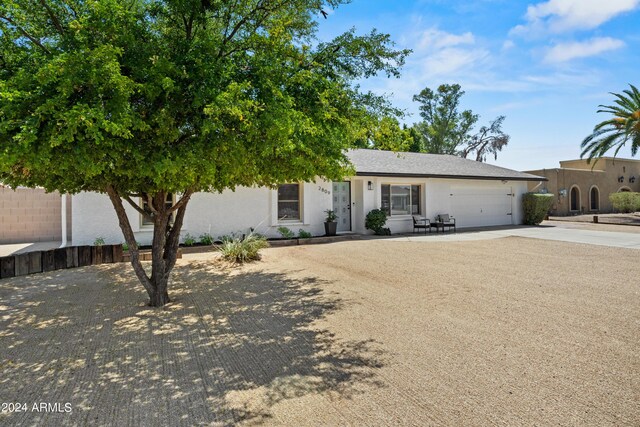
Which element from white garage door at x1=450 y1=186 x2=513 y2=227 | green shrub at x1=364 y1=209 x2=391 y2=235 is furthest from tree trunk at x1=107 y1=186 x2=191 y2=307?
white garage door at x1=450 y1=186 x2=513 y2=227

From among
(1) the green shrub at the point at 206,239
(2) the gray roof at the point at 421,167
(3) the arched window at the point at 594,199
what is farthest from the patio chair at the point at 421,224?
(3) the arched window at the point at 594,199

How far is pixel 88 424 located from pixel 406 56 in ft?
22.7

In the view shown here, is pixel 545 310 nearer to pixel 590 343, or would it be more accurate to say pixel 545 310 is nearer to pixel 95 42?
pixel 590 343

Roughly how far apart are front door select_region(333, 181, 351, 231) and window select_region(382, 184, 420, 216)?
70.6 inches

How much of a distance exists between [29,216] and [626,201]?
37.9m

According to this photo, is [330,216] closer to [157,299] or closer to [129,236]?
[157,299]

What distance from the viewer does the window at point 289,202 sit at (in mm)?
14906

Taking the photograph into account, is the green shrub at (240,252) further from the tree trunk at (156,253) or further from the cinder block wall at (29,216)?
the cinder block wall at (29,216)

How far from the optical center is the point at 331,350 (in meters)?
4.35

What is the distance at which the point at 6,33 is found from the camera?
5.16 metres

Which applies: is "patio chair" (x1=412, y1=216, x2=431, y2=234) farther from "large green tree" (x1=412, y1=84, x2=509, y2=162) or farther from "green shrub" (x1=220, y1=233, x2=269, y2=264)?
"large green tree" (x1=412, y1=84, x2=509, y2=162)

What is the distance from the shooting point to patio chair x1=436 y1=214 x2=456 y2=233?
17188mm

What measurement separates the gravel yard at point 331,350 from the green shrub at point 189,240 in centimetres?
435

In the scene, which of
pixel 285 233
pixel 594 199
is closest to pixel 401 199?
pixel 285 233
